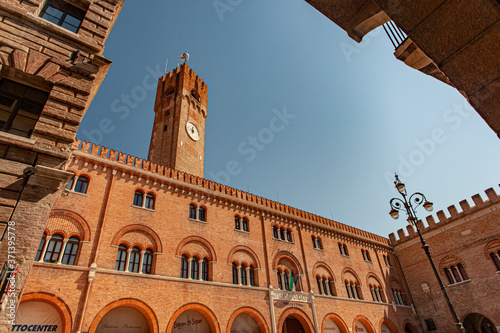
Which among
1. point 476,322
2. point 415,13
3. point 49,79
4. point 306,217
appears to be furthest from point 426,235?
point 49,79

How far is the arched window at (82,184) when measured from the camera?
11.7m

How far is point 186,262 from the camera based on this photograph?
1303 centimetres

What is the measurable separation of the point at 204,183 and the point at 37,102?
10.6 m

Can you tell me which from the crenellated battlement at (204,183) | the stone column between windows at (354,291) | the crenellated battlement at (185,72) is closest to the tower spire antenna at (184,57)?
the crenellated battlement at (185,72)

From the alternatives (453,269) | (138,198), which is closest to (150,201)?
(138,198)

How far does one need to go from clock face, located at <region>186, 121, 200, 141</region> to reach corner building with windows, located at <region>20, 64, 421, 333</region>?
474 millimetres

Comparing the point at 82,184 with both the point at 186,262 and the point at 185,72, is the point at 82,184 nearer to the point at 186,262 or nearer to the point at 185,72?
the point at 186,262

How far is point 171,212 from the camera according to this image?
44.8 feet

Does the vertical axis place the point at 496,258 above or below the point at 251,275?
above

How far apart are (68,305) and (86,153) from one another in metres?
6.16

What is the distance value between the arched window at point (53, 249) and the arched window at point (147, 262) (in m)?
3.15

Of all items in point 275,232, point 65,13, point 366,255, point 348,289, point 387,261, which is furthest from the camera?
point 387,261

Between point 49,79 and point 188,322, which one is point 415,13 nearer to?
point 49,79

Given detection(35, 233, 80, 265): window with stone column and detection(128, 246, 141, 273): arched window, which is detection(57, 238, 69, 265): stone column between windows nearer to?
detection(35, 233, 80, 265): window with stone column
